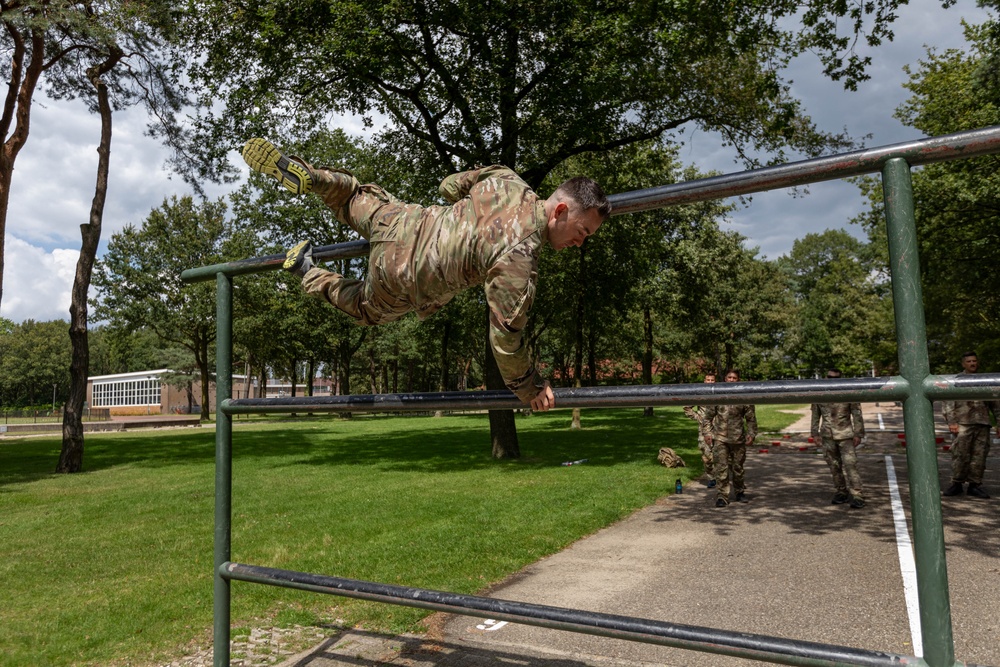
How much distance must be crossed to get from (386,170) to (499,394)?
1616 cm

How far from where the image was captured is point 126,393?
7162 cm

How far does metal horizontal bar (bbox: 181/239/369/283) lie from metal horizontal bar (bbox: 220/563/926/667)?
120 centimetres

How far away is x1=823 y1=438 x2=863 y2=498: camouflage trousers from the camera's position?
8.52 m

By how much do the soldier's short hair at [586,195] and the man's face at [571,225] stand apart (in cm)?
2

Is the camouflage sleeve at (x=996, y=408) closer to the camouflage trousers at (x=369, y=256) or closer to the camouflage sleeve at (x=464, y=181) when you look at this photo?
the camouflage sleeve at (x=464, y=181)

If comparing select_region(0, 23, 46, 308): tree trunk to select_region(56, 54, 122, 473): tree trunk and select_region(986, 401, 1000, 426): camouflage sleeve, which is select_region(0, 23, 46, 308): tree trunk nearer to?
select_region(56, 54, 122, 473): tree trunk

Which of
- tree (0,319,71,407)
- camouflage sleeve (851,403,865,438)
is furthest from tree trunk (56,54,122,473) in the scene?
tree (0,319,71,407)

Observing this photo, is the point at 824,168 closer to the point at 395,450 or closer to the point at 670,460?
the point at 670,460

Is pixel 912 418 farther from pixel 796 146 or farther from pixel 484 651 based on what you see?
pixel 796 146

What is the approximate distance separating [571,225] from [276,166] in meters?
1.36

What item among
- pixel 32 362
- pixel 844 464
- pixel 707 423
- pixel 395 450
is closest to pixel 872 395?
pixel 844 464

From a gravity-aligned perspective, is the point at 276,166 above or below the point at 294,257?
above

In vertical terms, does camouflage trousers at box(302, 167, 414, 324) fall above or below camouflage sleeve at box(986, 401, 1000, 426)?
above

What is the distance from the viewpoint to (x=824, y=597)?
4.96 m
